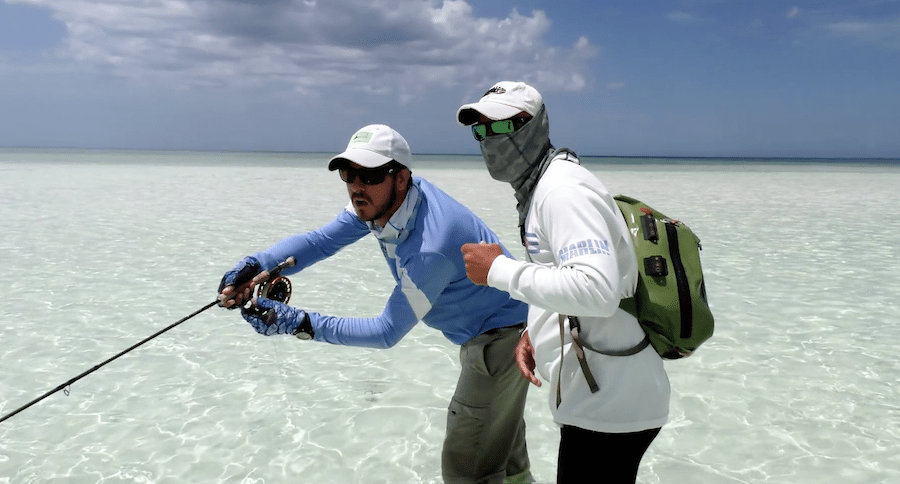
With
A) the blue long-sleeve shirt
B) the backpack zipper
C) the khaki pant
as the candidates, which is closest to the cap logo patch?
the blue long-sleeve shirt

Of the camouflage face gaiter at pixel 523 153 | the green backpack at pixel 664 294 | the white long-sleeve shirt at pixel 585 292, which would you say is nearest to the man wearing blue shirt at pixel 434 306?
the camouflage face gaiter at pixel 523 153

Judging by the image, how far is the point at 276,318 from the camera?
2.76 metres

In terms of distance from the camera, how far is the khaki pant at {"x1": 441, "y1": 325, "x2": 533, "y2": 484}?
3.11m

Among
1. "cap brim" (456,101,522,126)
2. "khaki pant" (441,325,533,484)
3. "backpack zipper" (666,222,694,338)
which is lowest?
"khaki pant" (441,325,533,484)

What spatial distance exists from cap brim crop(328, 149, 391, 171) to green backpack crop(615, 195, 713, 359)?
1.21 meters

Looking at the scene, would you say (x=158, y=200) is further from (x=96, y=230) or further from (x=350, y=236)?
(x=350, y=236)

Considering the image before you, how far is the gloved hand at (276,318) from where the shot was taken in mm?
2756

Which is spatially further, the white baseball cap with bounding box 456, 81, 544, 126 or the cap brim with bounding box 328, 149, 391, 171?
the cap brim with bounding box 328, 149, 391, 171

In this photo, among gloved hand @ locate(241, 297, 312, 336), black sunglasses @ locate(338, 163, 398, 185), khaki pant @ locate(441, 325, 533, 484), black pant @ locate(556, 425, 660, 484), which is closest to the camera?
black pant @ locate(556, 425, 660, 484)

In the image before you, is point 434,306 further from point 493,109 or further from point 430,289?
point 493,109

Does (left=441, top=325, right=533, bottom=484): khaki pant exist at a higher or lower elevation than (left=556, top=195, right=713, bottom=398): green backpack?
lower

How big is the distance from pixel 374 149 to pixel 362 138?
106 millimetres


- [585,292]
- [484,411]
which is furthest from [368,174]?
[585,292]

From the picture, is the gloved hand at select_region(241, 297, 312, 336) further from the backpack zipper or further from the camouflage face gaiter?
the backpack zipper
